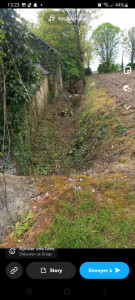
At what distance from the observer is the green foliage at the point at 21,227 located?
225 centimetres

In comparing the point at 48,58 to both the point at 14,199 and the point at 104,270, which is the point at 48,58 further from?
the point at 104,270

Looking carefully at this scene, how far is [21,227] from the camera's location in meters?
2.38

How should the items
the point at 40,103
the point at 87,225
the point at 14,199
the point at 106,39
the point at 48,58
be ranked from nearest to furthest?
the point at 87,225 < the point at 14,199 < the point at 40,103 < the point at 48,58 < the point at 106,39

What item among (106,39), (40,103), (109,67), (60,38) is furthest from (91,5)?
(109,67)

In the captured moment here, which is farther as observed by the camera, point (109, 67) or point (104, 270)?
point (109, 67)

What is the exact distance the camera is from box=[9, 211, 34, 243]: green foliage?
2245 millimetres

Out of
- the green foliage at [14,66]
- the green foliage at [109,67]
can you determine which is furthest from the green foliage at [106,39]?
the green foliage at [14,66]

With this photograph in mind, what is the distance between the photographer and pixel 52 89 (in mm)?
14531

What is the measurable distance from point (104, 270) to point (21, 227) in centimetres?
158

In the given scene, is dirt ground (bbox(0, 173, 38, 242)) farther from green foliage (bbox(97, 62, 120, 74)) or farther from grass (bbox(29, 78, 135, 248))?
green foliage (bbox(97, 62, 120, 74))

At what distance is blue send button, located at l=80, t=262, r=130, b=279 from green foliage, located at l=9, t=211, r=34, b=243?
1.25m

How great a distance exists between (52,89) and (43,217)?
13.8 m
